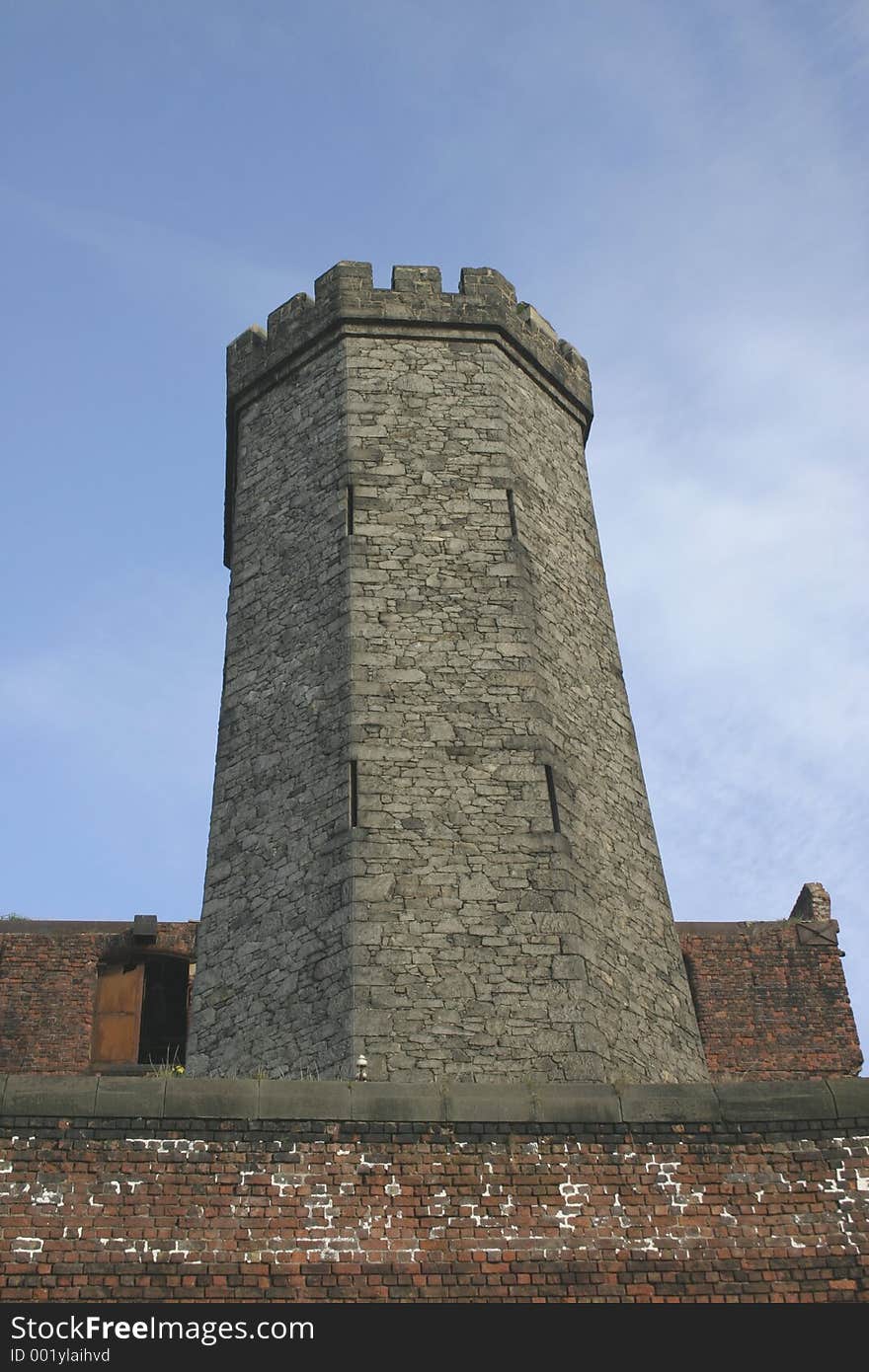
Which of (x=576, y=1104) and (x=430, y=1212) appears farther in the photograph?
(x=576, y=1104)

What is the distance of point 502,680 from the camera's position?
52.9ft

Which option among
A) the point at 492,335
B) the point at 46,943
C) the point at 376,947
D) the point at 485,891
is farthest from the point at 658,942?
the point at 46,943

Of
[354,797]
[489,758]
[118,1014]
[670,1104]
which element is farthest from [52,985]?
[670,1104]

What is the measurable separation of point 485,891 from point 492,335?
7562 millimetres

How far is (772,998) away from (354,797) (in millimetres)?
10341

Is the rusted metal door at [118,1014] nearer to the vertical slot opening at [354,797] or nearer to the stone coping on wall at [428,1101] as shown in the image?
the vertical slot opening at [354,797]

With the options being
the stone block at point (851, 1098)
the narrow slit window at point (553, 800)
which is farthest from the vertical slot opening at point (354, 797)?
the stone block at point (851, 1098)

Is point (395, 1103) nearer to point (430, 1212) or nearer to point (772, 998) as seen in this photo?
point (430, 1212)

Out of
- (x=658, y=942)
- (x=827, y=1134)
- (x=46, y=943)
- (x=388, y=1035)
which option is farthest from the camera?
(x=46, y=943)

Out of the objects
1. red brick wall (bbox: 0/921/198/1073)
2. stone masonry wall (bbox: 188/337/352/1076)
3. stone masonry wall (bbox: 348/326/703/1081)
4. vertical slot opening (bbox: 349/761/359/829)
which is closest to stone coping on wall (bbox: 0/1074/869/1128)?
stone masonry wall (bbox: 348/326/703/1081)

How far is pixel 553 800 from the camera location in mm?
15344

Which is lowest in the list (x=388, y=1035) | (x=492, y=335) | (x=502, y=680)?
(x=388, y=1035)

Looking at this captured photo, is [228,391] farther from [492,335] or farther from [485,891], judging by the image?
[485,891]

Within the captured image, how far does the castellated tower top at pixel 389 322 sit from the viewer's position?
748 inches
